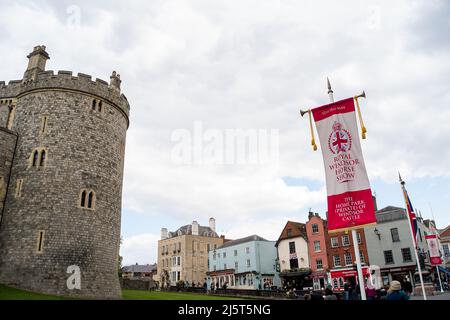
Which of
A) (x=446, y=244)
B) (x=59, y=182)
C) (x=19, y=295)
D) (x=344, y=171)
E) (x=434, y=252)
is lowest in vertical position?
(x=19, y=295)

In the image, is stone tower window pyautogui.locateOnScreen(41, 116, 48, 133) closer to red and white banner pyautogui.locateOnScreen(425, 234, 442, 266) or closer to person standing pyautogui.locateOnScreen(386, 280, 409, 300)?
person standing pyautogui.locateOnScreen(386, 280, 409, 300)

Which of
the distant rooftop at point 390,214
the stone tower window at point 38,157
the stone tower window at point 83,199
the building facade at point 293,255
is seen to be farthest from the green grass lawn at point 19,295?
the distant rooftop at point 390,214

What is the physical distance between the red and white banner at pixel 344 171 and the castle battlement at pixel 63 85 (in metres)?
18.6

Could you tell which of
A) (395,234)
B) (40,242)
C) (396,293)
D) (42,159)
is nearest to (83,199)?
(40,242)

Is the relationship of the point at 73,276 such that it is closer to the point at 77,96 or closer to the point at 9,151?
the point at 9,151

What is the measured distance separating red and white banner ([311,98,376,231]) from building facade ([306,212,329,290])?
40103mm

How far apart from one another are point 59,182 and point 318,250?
37602mm

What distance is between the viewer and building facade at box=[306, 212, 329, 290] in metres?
Answer: 48.2

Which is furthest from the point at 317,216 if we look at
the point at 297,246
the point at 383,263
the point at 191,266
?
the point at 191,266

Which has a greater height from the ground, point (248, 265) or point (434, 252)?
point (248, 265)

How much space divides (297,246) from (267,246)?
28.0 ft

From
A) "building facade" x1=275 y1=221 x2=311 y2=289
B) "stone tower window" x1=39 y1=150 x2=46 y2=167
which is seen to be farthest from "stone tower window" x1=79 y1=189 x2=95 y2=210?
"building facade" x1=275 y1=221 x2=311 y2=289

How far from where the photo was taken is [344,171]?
10.9 meters

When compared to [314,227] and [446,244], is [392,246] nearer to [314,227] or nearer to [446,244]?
[314,227]
